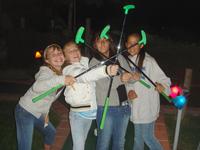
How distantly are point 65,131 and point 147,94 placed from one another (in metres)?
2.10

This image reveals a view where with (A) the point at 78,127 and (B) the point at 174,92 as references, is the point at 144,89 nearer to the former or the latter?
(B) the point at 174,92

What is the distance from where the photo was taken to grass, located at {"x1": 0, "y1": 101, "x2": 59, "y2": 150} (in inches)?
188

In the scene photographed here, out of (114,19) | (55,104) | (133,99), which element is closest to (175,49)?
(55,104)

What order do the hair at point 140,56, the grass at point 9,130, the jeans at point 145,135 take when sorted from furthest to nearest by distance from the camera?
1. the grass at point 9,130
2. the jeans at point 145,135
3. the hair at point 140,56

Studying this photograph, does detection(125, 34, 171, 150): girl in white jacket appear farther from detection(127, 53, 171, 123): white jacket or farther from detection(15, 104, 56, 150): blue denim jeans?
detection(15, 104, 56, 150): blue denim jeans

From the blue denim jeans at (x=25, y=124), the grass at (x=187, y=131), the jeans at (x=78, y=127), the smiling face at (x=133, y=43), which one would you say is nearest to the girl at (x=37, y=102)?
the blue denim jeans at (x=25, y=124)

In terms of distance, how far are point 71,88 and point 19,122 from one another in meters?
0.66

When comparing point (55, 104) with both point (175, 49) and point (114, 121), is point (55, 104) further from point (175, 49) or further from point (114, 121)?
point (175, 49)

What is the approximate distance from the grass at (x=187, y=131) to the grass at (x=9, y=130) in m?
1.82

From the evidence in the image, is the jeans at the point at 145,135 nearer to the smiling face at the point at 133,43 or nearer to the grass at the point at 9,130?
the smiling face at the point at 133,43

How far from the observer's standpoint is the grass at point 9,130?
15.6 ft

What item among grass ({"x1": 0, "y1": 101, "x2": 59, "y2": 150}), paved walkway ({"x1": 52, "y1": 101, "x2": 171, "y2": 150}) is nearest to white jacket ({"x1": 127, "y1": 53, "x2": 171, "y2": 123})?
paved walkway ({"x1": 52, "y1": 101, "x2": 171, "y2": 150})

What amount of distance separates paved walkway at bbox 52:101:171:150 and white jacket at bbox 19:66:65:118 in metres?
1.31

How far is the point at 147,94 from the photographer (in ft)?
11.8
